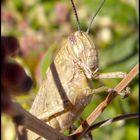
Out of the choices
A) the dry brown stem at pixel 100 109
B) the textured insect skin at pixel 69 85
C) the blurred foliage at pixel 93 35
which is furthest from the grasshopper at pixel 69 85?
the blurred foliage at pixel 93 35

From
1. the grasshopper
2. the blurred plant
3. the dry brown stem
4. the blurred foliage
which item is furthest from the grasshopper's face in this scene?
the blurred plant

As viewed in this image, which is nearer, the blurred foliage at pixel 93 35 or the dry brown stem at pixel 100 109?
the dry brown stem at pixel 100 109

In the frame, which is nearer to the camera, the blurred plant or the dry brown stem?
the blurred plant

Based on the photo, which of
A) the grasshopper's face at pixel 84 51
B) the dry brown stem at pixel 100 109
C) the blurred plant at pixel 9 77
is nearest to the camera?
the blurred plant at pixel 9 77

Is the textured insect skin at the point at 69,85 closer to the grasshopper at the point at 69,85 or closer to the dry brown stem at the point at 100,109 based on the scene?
→ the grasshopper at the point at 69,85

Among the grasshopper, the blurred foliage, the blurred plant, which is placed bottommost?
the blurred foliage

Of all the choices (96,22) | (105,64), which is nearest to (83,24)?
(96,22)

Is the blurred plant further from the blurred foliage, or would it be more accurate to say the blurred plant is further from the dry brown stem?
the blurred foliage

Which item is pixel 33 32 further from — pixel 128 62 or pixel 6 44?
pixel 6 44

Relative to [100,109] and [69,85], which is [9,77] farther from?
[69,85]

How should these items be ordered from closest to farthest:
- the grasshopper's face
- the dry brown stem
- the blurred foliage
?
the dry brown stem
the grasshopper's face
the blurred foliage
